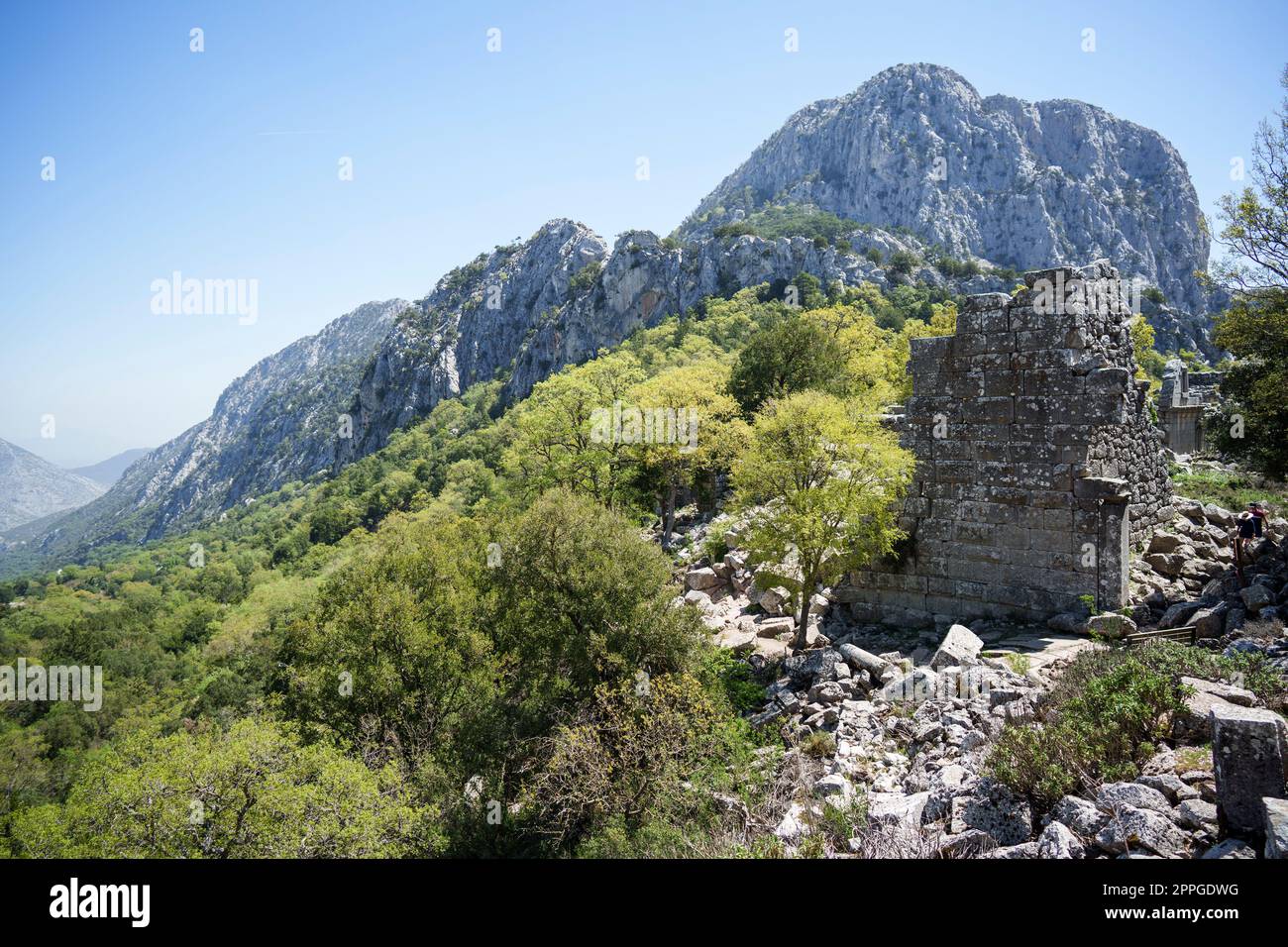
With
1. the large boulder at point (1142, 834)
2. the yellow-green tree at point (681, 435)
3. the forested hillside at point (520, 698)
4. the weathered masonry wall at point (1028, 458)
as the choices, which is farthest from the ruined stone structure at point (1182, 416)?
the large boulder at point (1142, 834)

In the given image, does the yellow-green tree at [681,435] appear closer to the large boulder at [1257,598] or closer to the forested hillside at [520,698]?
the forested hillside at [520,698]

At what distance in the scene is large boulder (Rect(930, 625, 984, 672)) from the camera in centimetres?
949

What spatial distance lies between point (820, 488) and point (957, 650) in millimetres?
3596

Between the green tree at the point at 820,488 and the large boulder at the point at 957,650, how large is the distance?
6.52ft

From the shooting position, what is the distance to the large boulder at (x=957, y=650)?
31.1 ft

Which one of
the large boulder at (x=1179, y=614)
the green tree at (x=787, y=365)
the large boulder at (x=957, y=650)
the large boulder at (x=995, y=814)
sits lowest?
Result: the large boulder at (x=995, y=814)

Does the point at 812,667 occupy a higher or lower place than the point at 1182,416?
lower

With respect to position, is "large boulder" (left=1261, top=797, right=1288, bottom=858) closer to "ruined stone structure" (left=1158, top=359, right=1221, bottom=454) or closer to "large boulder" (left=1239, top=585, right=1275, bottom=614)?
"large boulder" (left=1239, top=585, right=1275, bottom=614)

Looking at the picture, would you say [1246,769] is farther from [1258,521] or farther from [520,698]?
[520,698]

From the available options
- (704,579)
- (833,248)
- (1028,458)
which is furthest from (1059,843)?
(833,248)

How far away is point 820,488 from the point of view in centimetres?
1219

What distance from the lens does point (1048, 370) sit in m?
10.9
